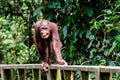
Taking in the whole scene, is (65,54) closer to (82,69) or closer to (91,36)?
(91,36)

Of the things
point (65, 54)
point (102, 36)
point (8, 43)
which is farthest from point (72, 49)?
point (8, 43)

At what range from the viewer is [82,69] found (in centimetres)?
273

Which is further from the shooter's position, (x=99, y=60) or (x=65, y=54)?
(x=65, y=54)

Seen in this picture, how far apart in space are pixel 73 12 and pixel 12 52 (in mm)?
2525

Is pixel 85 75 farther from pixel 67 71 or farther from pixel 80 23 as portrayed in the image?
pixel 80 23

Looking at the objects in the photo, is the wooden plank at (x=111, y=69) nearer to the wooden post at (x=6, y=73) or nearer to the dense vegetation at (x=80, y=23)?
the dense vegetation at (x=80, y=23)

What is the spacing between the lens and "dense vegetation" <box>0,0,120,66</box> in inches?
150

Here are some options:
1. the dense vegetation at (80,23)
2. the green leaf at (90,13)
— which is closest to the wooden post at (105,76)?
the dense vegetation at (80,23)

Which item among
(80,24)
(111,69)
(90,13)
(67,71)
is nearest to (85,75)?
(67,71)

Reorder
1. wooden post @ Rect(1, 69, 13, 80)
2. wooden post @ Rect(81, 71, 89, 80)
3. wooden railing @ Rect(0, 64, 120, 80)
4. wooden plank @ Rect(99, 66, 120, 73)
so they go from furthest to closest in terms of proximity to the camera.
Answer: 1. wooden post @ Rect(1, 69, 13, 80)
2. wooden post @ Rect(81, 71, 89, 80)
3. wooden railing @ Rect(0, 64, 120, 80)
4. wooden plank @ Rect(99, 66, 120, 73)

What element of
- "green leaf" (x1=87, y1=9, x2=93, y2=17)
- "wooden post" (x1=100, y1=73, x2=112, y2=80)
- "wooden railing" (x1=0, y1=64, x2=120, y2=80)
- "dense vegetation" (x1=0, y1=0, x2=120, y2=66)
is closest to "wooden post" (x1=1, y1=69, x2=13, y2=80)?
"wooden railing" (x1=0, y1=64, x2=120, y2=80)

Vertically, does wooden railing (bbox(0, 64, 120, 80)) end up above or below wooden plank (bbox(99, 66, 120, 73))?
below

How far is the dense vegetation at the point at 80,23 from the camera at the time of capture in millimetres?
3811

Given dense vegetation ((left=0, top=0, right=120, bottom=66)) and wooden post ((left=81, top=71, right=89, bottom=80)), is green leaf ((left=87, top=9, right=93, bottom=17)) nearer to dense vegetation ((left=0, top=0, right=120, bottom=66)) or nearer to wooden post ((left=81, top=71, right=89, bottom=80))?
dense vegetation ((left=0, top=0, right=120, bottom=66))
